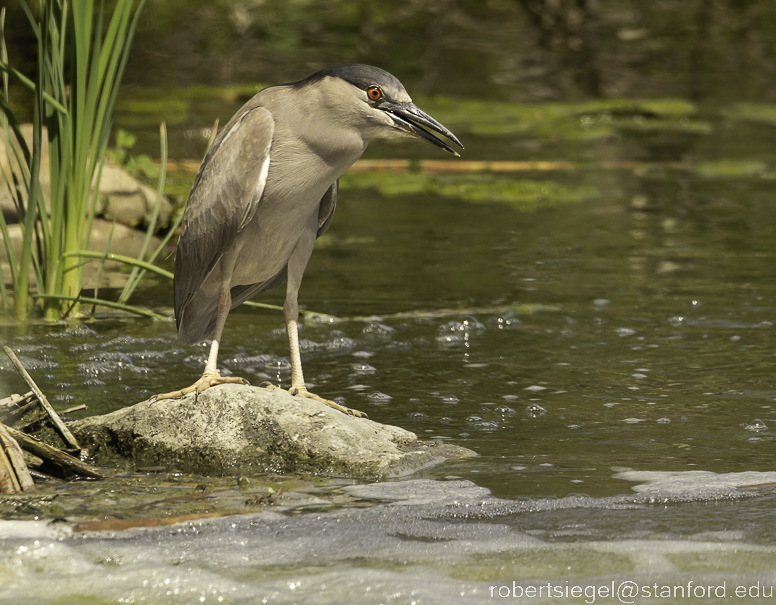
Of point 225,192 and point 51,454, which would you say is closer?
point 51,454

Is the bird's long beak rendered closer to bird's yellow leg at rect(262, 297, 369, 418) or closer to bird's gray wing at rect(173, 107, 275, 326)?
bird's gray wing at rect(173, 107, 275, 326)

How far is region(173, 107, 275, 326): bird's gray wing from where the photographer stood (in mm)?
3586

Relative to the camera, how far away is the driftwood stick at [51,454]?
3098 mm

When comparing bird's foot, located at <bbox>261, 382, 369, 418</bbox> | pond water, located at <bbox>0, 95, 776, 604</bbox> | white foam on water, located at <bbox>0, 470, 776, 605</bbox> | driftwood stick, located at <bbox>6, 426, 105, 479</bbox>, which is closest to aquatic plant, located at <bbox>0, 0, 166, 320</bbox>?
pond water, located at <bbox>0, 95, 776, 604</bbox>

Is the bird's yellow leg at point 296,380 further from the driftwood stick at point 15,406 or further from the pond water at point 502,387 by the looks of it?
the driftwood stick at point 15,406

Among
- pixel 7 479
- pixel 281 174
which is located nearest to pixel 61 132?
pixel 281 174

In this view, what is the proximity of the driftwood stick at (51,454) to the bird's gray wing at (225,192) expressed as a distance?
3.11ft

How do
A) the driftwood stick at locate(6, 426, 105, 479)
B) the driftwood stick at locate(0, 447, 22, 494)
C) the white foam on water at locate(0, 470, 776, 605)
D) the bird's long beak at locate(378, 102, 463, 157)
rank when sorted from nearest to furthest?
the white foam on water at locate(0, 470, 776, 605), the driftwood stick at locate(0, 447, 22, 494), the driftwood stick at locate(6, 426, 105, 479), the bird's long beak at locate(378, 102, 463, 157)

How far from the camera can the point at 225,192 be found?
3.66 m

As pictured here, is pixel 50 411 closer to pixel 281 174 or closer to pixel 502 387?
pixel 281 174

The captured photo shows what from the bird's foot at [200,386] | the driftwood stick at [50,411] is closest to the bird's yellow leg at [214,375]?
the bird's foot at [200,386]

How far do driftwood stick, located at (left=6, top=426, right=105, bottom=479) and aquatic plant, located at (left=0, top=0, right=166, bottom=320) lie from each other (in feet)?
5.05

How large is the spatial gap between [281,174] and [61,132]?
1603mm

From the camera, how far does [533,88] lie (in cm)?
1577
